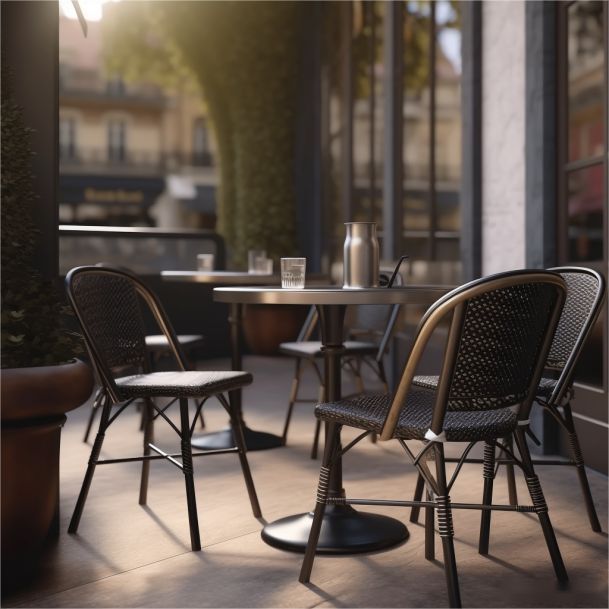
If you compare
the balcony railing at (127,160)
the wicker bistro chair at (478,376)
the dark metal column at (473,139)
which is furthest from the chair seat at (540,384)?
the balcony railing at (127,160)

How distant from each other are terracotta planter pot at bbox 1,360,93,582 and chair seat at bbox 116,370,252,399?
38cm

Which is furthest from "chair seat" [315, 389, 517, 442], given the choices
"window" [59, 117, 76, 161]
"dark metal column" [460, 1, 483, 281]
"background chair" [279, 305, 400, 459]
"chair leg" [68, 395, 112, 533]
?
"window" [59, 117, 76, 161]

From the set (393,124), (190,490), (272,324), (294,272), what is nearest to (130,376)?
(190,490)

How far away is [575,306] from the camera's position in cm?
296

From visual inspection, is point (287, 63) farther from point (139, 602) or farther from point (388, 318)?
point (139, 602)

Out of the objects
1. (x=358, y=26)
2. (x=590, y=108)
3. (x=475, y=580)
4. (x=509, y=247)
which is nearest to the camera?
(x=475, y=580)

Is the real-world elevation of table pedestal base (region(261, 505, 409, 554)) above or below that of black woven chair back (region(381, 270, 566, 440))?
below

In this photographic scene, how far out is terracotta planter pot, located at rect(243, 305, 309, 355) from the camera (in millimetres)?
8031

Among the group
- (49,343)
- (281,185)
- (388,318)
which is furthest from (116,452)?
(281,185)

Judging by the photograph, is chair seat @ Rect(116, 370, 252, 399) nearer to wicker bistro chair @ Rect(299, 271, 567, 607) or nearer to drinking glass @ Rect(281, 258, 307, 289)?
drinking glass @ Rect(281, 258, 307, 289)

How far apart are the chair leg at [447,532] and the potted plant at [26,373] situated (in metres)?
0.98

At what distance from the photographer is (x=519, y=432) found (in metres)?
2.30

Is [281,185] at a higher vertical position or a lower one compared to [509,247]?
higher

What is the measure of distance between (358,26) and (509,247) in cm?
340
